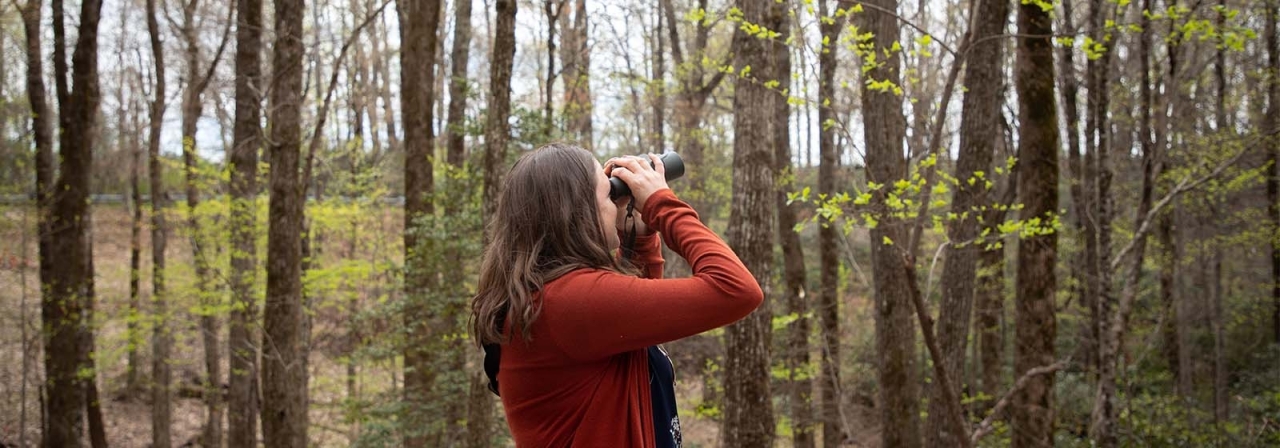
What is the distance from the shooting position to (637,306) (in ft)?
4.69

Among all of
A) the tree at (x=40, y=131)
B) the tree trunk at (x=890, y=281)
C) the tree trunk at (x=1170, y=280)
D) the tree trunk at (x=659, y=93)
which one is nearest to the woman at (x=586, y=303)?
the tree trunk at (x=890, y=281)

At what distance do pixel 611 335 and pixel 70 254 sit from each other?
448 inches

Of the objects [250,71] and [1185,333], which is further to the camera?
[1185,333]

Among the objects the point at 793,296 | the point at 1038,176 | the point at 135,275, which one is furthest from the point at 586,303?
the point at 135,275

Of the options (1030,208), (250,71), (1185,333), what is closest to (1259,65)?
(1185,333)

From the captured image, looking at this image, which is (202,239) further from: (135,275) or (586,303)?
(586,303)

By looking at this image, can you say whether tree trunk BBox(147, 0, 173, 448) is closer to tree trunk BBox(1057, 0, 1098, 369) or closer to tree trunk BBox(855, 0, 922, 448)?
tree trunk BBox(855, 0, 922, 448)

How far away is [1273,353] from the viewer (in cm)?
1266

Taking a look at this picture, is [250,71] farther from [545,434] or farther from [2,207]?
[545,434]

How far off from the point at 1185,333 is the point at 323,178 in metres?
15.7

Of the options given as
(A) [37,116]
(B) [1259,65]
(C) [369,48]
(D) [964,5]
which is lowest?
(A) [37,116]

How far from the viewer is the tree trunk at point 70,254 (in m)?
9.91

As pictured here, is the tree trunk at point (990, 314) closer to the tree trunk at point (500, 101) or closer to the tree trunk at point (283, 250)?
the tree trunk at point (500, 101)

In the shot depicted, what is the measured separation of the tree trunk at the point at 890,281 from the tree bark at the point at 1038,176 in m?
1.08
